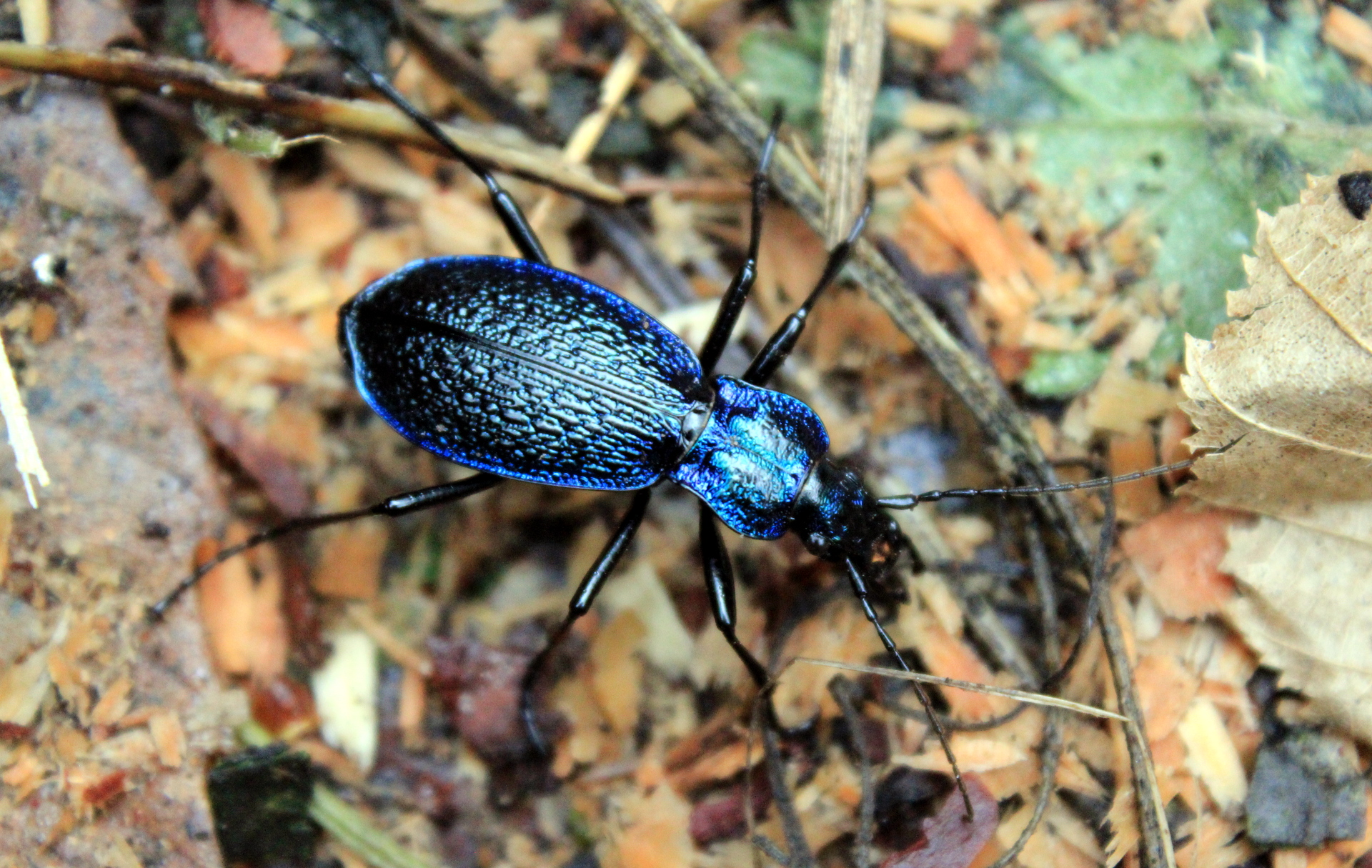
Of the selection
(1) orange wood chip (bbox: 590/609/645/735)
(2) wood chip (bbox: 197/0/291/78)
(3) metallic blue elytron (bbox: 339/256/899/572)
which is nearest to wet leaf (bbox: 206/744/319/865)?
(1) orange wood chip (bbox: 590/609/645/735)

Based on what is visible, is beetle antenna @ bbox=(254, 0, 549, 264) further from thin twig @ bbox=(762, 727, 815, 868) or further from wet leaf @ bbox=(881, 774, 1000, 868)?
wet leaf @ bbox=(881, 774, 1000, 868)

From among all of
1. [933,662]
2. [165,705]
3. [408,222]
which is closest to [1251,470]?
[933,662]

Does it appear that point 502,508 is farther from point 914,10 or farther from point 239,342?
point 914,10

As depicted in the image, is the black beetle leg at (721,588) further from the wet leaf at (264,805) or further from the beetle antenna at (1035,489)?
the wet leaf at (264,805)

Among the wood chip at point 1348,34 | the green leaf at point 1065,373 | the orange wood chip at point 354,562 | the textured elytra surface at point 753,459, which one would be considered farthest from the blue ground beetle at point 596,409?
the wood chip at point 1348,34

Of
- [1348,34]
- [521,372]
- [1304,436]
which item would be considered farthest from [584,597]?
[1348,34]

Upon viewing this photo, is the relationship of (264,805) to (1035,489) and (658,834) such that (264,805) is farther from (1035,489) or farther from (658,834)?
(1035,489)
